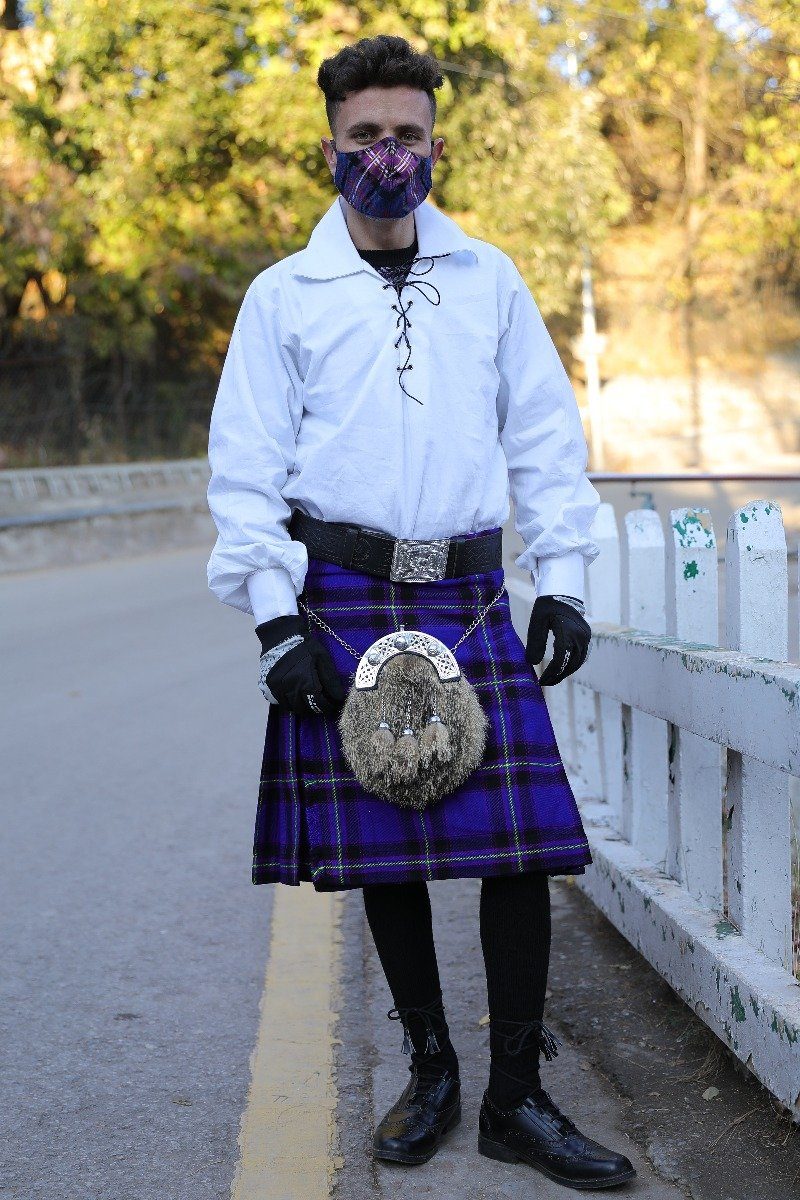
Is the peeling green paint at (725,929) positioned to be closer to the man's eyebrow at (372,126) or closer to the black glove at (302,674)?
the black glove at (302,674)

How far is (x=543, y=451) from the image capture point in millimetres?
2830

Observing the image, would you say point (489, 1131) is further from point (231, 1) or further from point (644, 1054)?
point (231, 1)

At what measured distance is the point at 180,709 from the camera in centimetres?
737

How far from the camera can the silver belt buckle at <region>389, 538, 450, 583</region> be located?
2.68m

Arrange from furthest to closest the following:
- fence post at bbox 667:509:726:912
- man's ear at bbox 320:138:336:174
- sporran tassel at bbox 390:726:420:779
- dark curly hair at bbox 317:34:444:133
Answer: fence post at bbox 667:509:726:912 → man's ear at bbox 320:138:336:174 → dark curly hair at bbox 317:34:444:133 → sporran tassel at bbox 390:726:420:779

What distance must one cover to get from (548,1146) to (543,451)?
4.11 feet

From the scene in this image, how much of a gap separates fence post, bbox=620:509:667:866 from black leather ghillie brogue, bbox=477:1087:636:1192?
1053 millimetres

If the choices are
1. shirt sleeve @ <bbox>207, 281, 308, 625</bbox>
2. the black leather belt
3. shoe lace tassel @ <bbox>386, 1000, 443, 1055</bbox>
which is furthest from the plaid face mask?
shoe lace tassel @ <bbox>386, 1000, 443, 1055</bbox>

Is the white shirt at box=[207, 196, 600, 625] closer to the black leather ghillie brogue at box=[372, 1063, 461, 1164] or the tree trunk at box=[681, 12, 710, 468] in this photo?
the black leather ghillie brogue at box=[372, 1063, 461, 1164]

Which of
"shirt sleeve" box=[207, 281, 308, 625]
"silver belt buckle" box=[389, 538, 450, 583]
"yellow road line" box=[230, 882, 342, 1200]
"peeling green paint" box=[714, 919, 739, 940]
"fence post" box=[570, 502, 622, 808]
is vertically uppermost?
"shirt sleeve" box=[207, 281, 308, 625]

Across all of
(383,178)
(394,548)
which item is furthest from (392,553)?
(383,178)

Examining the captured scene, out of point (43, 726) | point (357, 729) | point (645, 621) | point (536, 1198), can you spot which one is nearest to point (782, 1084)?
point (536, 1198)

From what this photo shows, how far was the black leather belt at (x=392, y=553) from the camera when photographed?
2680 millimetres

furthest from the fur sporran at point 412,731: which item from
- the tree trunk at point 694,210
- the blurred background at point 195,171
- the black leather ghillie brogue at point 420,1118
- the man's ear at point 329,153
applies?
the tree trunk at point 694,210
